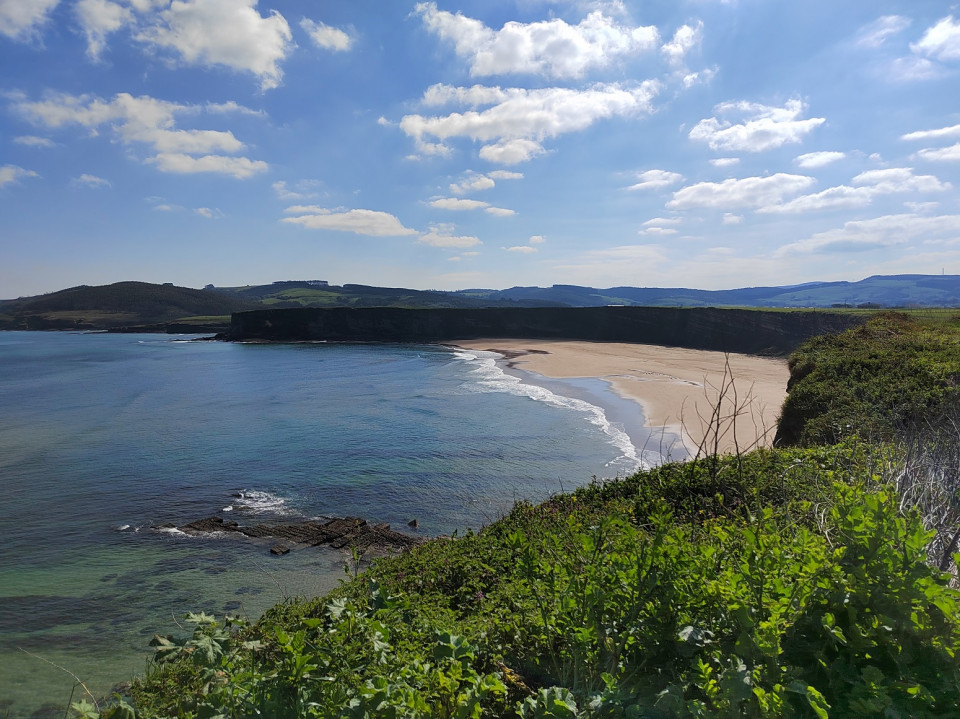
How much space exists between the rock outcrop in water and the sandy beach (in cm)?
903

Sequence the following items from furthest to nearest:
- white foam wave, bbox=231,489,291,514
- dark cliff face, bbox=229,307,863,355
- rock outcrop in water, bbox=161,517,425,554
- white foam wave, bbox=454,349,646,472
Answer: dark cliff face, bbox=229,307,863,355
white foam wave, bbox=454,349,646,472
white foam wave, bbox=231,489,291,514
rock outcrop in water, bbox=161,517,425,554

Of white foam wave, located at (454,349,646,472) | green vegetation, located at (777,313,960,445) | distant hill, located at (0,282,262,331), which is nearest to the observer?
green vegetation, located at (777,313,960,445)

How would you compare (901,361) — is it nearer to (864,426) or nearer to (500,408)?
(864,426)

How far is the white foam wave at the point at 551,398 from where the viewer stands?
21.8 meters

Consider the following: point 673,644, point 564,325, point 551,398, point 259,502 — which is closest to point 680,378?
point 551,398

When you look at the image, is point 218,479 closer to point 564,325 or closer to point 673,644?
point 673,644

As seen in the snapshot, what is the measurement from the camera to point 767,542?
12.4 feet

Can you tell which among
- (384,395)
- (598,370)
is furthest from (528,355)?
(384,395)

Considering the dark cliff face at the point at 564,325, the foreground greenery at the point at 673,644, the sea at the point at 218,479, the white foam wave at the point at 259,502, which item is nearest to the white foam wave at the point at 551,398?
the sea at the point at 218,479

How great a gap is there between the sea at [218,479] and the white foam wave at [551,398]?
0.62 feet

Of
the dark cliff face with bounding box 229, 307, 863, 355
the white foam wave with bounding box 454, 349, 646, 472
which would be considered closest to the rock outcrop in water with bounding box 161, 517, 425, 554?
the white foam wave with bounding box 454, 349, 646, 472

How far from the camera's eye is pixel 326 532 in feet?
49.5

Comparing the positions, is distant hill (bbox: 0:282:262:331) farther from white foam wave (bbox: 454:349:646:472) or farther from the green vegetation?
the green vegetation

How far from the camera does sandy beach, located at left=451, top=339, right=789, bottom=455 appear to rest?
963 inches
